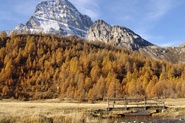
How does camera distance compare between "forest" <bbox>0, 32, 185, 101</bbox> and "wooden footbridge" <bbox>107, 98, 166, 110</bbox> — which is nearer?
"wooden footbridge" <bbox>107, 98, 166, 110</bbox>

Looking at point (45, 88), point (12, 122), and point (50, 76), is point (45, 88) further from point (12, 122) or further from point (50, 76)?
point (12, 122)

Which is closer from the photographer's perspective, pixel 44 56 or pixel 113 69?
pixel 113 69

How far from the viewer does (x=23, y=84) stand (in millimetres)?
153625

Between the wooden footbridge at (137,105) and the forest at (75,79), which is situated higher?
the forest at (75,79)

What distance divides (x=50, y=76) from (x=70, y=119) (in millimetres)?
151284

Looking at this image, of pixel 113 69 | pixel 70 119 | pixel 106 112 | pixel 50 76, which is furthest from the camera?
pixel 113 69

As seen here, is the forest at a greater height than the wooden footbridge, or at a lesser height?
greater

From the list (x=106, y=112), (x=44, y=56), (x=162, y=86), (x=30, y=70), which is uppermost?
(x=44, y=56)

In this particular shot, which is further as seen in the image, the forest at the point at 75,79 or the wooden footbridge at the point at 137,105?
the forest at the point at 75,79

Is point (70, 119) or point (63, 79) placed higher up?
point (63, 79)

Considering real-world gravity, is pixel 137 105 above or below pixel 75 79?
below

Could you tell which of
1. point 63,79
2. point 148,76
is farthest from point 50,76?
point 148,76

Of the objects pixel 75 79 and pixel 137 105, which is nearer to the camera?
pixel 137 105

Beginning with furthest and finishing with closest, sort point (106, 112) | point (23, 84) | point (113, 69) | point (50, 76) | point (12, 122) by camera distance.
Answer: point (113, 69), point (50, 76), point (23, 84), point (106, 112), point (12, 122)
